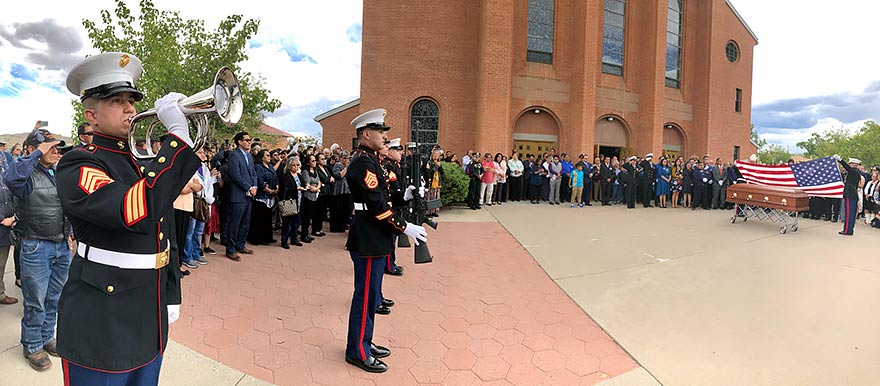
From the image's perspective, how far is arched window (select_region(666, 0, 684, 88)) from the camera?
78.6ft

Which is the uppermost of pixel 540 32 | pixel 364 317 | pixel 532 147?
pixel 540 32

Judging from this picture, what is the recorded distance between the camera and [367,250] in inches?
132

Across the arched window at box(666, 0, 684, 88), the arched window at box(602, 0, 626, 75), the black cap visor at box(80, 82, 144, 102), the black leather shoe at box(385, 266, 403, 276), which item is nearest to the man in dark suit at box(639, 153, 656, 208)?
the arched window at box(602, 0, 626, 75)

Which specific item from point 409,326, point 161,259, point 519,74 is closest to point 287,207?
point 409,326

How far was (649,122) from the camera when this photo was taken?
21.5 metres

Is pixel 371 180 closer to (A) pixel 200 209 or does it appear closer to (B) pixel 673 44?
(A) pixel 200 209

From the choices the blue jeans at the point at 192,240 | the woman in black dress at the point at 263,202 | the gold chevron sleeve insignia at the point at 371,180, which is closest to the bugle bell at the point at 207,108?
the gold chevron sleeve insignia at the point at 371,180

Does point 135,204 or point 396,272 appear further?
point 396,272

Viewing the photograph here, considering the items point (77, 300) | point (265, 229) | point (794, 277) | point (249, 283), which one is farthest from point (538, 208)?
point (77, 300)

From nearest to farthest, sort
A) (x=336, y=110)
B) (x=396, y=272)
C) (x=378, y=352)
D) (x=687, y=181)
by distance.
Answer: (x=378, y=352), (x=396, y=272), (x=687, y=181), (x=336, y=110)

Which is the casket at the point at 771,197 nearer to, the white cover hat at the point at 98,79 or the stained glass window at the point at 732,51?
the white cover hat at the point at 98,79

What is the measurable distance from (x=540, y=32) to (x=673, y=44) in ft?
→ 30.7

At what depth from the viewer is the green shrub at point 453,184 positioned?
11992 millimetres

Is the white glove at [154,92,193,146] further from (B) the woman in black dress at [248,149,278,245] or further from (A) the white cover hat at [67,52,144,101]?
(B) the woman in black dress at [248,149,278,245]
